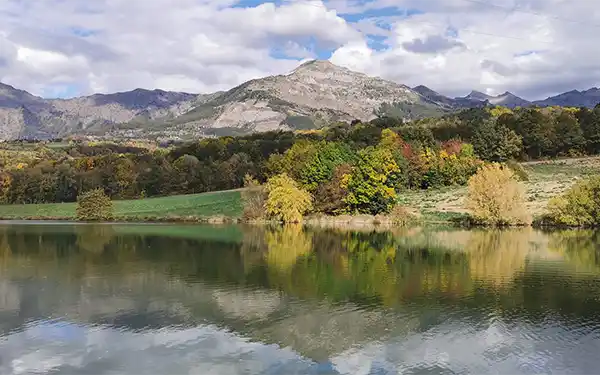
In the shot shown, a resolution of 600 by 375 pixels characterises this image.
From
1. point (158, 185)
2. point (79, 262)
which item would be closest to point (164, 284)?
point (79, 262)

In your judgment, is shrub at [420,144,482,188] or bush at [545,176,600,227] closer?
bush at [545,176,600,227]

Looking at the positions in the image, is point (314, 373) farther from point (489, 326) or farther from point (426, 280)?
point (426, 280)

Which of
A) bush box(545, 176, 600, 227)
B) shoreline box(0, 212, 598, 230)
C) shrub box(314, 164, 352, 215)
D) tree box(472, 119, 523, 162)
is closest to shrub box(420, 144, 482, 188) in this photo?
tree box(472, 119, 523, 162)

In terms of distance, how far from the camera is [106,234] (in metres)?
66.9

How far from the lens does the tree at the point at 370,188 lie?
79.9 meters

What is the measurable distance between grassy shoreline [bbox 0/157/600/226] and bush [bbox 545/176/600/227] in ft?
14.6

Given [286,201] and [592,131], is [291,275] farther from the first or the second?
[592,131]

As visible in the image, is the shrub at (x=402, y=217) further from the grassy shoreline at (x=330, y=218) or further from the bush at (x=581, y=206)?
the bush at (x=581, y=206)

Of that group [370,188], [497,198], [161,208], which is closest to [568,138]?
[497,198]

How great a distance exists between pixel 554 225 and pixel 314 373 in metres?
60.8

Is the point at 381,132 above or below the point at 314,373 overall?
above

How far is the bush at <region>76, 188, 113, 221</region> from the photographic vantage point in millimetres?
96625

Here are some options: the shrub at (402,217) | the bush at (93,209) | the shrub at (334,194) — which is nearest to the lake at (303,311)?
the shrub at (402,217)

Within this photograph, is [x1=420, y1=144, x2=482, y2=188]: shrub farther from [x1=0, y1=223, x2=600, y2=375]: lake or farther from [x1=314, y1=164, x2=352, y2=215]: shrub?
[x1=0, y1=223, x2=600, y2=375]: lake
